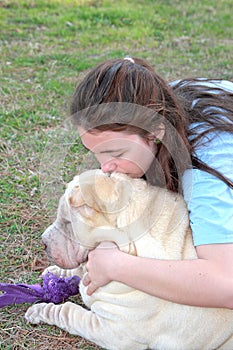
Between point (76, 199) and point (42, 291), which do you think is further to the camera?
point (42, 291)

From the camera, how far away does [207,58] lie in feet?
19.7

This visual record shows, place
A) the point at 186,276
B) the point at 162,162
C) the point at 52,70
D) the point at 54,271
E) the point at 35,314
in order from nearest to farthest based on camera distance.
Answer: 1. the point at 186,276
2. the point at 162,162
3. the point at 35,314
4. the point at 54,271
5. the point at 52,70

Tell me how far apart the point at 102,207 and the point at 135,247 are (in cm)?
22

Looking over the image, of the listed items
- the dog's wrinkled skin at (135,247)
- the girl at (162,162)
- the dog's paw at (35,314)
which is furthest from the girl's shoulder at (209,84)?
the dog's paw at (35,314)

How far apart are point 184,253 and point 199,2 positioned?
233 inches

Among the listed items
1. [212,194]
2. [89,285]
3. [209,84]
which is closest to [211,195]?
[212,194]

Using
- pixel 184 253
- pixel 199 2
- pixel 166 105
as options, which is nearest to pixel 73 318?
pixel 184 253

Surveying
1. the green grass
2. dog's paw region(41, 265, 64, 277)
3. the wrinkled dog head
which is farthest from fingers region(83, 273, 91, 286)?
Result: dog's paw region(41, 265, 64, 277)

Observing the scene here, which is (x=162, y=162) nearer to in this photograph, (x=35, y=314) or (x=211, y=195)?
(x=211, y=195)

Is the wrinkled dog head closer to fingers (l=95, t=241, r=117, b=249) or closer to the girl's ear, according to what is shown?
fingers (l=95, t=241, r=117, b=249)

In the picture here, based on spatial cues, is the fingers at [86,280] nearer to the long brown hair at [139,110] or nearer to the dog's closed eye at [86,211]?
the dog's closed eye at [86,211]

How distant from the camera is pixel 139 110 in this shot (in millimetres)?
2486

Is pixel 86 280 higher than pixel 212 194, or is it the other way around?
pixel 212 194

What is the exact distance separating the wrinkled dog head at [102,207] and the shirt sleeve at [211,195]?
22 cm
